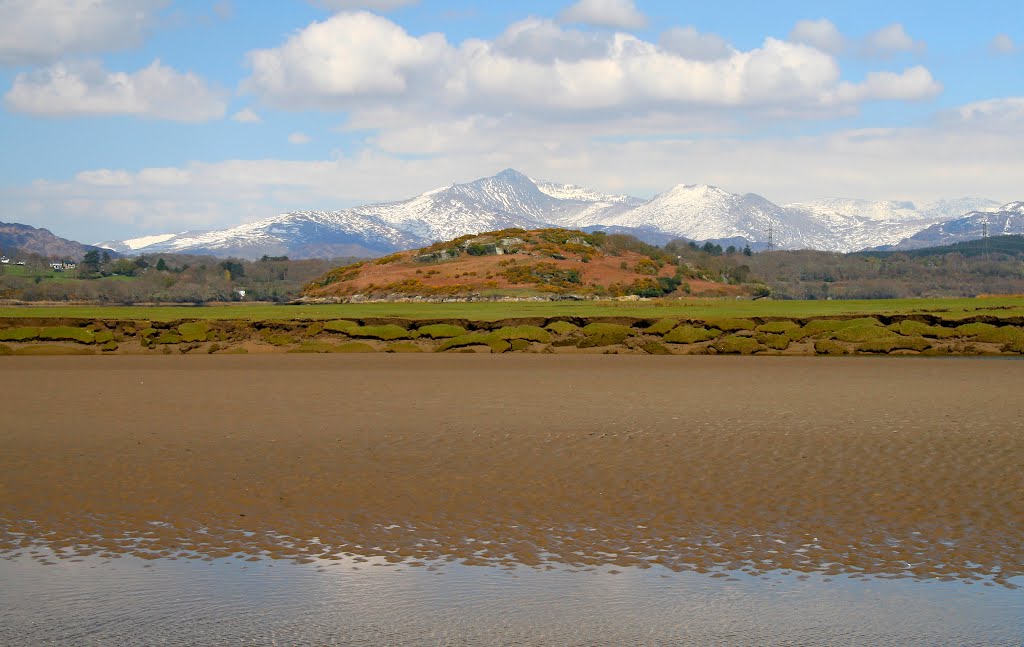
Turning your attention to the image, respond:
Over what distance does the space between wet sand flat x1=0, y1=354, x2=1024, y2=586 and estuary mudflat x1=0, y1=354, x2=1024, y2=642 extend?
0.04 m

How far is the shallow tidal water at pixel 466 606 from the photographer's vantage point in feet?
21.2

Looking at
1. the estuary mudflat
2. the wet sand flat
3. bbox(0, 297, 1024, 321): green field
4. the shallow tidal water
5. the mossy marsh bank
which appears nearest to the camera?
the shallow tidal water

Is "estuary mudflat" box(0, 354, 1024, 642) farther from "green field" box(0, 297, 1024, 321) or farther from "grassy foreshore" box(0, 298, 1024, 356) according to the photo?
"green field" box(0, 297, 1024, 321)

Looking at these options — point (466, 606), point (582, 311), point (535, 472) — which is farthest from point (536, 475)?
point (582, 311)

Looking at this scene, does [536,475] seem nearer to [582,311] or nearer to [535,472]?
[535,472]

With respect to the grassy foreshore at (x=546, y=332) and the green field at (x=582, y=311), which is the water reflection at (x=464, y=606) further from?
the green field at (x=582, y=311)

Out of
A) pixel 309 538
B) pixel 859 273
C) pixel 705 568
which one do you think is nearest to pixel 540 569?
pixel 705 568

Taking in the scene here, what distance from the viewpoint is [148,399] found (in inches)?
729

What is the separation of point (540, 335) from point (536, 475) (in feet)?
61.4

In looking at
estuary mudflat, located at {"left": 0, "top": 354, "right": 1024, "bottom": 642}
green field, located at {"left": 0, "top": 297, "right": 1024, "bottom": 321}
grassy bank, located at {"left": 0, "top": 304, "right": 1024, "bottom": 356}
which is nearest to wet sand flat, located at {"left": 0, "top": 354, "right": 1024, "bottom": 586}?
estuary mudflat, located at {"left": 0, "top": 354, "right": 1024, "bottom": 642}

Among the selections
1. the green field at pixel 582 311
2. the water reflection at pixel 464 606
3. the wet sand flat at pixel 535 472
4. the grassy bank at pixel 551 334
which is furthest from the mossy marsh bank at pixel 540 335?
the water reflection at pixel 464 606

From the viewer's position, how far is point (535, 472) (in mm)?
11820

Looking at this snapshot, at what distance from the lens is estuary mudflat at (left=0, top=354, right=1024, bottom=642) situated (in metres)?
8.55

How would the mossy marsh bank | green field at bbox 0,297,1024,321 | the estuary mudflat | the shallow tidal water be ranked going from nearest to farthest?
the shallow tidal water, the estuary mudflat, the mossy marsh bank, green field at bbox 0,297,1024,321
